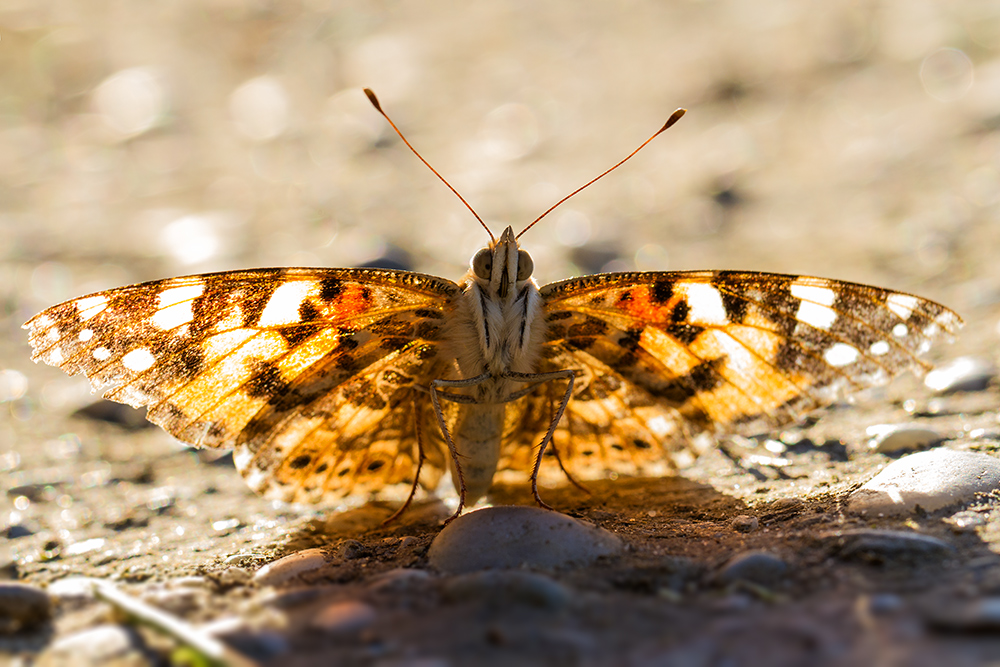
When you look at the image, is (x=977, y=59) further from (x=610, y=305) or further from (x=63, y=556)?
(x=63, y=556)

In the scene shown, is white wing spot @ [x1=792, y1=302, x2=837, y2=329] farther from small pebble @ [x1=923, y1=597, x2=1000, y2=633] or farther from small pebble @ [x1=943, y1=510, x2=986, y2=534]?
small pebble @ [x1=923, y1=597, x2=1000, y2=633]

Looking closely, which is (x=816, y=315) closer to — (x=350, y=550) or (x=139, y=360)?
(x=350, y=550)

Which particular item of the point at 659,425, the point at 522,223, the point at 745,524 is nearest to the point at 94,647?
the point at 745,524

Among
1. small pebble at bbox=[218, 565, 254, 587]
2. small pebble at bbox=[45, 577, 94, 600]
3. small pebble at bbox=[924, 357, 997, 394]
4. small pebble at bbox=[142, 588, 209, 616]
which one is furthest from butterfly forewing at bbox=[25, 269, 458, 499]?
small pebble at bbox=[924, 357, 997, 394]

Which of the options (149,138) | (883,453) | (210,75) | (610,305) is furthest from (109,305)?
(210,75)

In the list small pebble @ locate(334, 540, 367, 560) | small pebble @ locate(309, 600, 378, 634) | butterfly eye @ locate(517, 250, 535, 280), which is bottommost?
small pebble @ locate(309, 600, 378, 634)

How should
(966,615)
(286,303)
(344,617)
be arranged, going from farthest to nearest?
(286,303)
(344,617)
(966,615)
